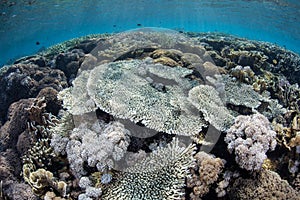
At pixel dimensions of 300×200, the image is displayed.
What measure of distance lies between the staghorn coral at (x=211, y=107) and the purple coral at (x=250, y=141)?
0.34 metres

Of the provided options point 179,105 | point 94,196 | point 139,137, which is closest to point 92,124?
point 139,137

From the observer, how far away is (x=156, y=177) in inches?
153

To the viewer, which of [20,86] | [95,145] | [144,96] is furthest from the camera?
[20,86]

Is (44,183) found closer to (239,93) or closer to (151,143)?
(151,143)

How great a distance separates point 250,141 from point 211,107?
126 cm

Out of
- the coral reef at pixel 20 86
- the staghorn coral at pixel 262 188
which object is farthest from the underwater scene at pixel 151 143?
Result: the coral reef at pixel 20 86

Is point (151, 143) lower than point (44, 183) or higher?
higher

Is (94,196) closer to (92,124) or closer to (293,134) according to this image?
(92,124)

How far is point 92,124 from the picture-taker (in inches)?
193

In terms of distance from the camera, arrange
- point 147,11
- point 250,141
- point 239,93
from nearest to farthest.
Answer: point 250,141 < point 239,93 < point 147,11

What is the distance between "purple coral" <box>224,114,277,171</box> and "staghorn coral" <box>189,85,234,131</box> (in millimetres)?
338

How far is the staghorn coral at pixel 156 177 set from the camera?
3.72 meters

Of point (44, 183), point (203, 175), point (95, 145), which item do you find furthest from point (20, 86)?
point (203, 175)

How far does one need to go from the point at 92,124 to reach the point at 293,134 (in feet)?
14.5
